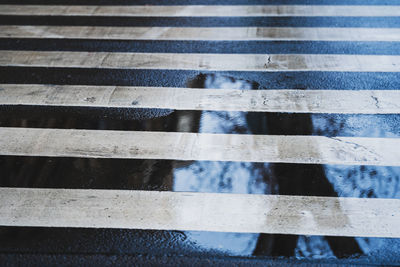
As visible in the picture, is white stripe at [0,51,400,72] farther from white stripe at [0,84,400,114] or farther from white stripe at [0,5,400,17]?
white stripe at [0,5,400,17]

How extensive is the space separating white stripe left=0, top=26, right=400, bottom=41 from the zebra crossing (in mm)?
25

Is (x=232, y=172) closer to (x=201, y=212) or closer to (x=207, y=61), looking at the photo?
(x=201, y=212)

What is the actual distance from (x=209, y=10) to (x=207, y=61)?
1585 millimetres

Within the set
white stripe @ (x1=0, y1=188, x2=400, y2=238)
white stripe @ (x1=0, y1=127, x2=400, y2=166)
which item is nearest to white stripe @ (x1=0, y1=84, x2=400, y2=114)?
white stripe @ (x1=0, y1=127, x2=400, y2=166)

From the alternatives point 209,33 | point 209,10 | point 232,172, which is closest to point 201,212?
point 232,172

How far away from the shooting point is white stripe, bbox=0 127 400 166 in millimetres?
3994

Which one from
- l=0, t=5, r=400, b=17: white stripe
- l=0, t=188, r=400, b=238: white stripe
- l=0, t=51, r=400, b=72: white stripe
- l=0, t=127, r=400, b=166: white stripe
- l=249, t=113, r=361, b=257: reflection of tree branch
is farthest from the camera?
l=0, t=5, r=400, b=17: white stripe

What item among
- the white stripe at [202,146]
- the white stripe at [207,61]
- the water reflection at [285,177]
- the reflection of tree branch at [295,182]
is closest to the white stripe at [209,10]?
the white stripe at [207,61]

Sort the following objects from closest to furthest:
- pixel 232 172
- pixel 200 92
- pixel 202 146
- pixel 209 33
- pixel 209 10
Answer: pixel 232 172 → pixel 202 146 → pixel 200 92 → pixel 209 33 → pixel 209 10

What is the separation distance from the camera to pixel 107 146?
4.18m

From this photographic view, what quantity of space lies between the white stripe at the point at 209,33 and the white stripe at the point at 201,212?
2916 mm

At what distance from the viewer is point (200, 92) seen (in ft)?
16.2

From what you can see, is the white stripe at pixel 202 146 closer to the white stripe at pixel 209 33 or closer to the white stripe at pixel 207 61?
the white stripe at pixel 207 61

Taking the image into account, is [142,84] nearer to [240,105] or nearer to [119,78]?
[119,78]
